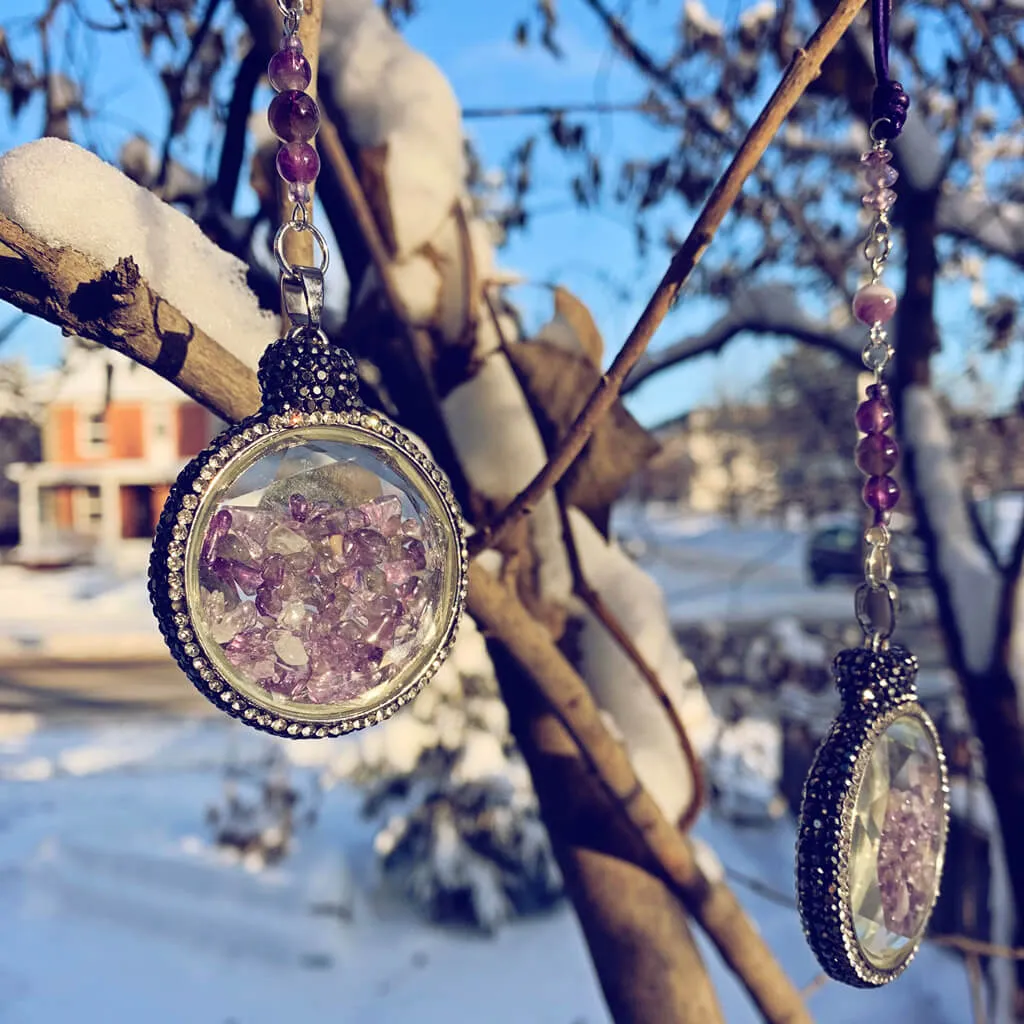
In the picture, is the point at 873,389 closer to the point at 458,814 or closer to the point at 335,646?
the point at 335,646

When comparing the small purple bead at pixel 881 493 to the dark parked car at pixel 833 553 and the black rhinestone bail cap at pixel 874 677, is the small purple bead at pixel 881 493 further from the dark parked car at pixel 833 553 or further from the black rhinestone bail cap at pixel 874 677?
the dark parked car at pixel 833 553

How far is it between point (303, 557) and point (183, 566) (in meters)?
0.11

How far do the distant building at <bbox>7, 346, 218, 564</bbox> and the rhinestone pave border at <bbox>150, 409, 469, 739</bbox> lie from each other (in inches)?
873

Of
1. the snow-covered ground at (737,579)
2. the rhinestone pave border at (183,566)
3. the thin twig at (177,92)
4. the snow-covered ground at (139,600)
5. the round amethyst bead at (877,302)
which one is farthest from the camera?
the snow-covered ground at (737,579)

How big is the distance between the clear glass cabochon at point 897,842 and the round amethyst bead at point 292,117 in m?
0.96

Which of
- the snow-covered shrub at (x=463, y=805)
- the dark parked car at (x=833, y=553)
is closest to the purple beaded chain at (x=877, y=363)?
the snow-covered shrub at (x=463, y=805)

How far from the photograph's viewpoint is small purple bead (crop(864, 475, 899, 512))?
3.73 feet

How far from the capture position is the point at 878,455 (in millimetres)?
1146

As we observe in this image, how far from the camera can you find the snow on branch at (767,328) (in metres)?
2.50

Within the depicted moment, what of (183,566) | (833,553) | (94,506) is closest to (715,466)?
(833,553)

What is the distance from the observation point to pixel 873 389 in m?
1.15

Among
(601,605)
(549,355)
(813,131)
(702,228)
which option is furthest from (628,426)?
(813,131)

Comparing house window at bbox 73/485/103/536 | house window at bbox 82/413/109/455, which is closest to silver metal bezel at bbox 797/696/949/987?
house window at bbox 82/413/109/455

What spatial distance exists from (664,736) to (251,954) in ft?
13.4
